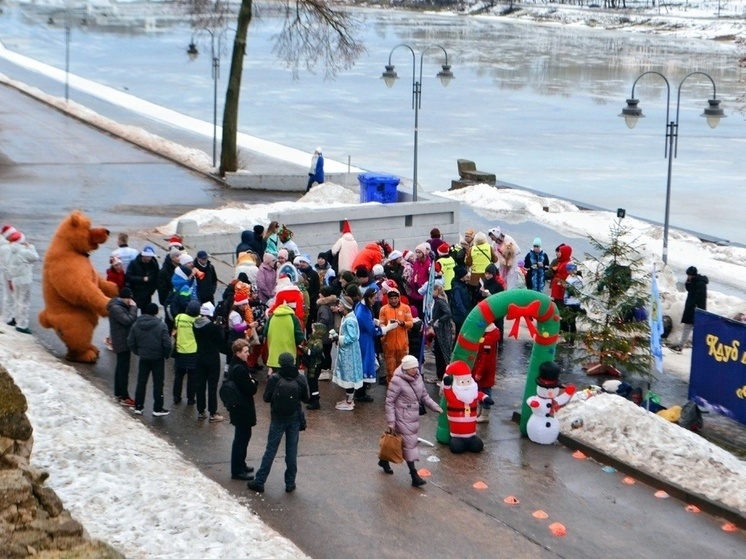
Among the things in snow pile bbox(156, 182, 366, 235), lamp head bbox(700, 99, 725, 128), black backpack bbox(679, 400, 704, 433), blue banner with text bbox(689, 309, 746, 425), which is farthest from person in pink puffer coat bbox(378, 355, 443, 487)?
lamp head bbox(700, 99, 725, 128)

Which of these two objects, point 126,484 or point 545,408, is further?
point 545,408

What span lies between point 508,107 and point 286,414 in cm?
4193

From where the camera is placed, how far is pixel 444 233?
23.1 meters

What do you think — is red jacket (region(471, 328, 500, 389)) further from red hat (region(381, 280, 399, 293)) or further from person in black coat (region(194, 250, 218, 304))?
person in black coat (region(194, 250, 218, 304))

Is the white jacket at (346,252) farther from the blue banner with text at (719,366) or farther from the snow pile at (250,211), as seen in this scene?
the snow pile at (250,211)

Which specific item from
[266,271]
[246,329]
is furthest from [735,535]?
[266,271]

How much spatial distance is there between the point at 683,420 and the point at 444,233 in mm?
10497

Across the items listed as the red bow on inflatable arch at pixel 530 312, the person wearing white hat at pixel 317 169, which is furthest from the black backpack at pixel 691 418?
the person wearing white hat at pixel 317 169

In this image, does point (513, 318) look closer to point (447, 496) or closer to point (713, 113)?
point (447, 496)

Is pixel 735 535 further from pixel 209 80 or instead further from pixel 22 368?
pixel 209 80

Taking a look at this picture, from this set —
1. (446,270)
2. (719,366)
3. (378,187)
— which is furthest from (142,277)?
(378,187)

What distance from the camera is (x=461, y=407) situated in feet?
38.7

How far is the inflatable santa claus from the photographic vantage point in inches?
465

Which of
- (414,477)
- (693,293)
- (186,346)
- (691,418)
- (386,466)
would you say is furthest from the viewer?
(693,293)
